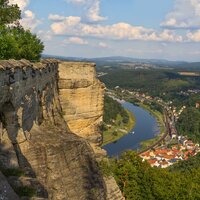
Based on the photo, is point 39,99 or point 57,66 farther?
point 57,66

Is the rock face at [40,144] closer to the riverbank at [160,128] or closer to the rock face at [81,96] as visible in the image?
the rock face at [81,96]

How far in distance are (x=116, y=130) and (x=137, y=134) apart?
7408 millimetres

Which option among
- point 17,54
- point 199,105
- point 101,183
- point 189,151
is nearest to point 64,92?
point 17,54

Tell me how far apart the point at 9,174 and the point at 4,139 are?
1.62 metres

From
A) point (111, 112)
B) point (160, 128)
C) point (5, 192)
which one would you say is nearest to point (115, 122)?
point (111, 112)

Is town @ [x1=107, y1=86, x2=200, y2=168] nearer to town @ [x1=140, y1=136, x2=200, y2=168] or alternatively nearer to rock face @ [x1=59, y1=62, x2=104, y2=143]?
town @ [x1=140, y1=136, x2=200, y2=168]

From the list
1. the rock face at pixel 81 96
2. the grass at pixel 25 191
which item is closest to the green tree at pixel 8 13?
the rock face at pixel 81 96

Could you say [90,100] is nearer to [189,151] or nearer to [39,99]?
[39,99]

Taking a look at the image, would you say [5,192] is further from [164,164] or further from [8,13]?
[164,164]

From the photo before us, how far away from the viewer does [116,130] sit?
13938 cm

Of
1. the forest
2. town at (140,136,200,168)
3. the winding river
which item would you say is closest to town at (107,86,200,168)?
town at (140,136,200,168)

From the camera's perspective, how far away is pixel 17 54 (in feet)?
81.5

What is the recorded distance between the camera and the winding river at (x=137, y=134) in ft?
385

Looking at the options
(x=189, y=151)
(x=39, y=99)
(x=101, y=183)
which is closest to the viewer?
(x=101, y=183)
